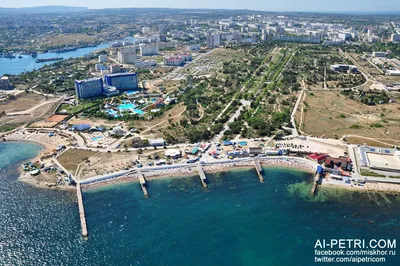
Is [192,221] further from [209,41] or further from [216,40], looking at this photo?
[216,40]

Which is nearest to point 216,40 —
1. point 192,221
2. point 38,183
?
point 38,183

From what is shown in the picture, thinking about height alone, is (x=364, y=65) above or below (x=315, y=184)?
above

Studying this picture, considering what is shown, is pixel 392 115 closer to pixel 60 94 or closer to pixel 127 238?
pixel 127 238

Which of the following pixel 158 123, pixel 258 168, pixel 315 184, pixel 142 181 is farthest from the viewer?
pixel 158 123

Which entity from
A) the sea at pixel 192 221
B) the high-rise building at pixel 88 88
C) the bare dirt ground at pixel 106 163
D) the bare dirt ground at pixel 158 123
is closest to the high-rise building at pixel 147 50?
the high-rise building at pixel 88 88

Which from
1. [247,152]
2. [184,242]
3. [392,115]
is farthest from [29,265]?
[392,115]

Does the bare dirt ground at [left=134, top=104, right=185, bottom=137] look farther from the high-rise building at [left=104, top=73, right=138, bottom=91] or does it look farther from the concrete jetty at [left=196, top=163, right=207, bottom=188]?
the high-rise building at [left=104, top=73, right=138, bottom=91]

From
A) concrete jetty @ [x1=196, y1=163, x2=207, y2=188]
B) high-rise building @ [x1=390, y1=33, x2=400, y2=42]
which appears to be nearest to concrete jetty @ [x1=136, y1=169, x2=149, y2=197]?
concrete jetty @ [x1=196, y1=163, x2=207, y2=188]
